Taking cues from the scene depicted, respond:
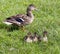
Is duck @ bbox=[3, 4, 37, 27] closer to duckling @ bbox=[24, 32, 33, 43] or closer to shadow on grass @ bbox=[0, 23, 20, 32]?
shadow on grass @ bbox=[0, 23, 20, 32]

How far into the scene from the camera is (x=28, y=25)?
10523 millimetres

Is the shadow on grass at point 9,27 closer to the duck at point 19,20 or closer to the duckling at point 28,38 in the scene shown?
the duck at point 19,20

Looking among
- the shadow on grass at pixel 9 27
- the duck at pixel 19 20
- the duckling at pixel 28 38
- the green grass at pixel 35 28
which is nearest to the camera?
the green grass at pixel 35 28

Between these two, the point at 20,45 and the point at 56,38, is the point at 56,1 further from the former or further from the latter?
the point at 20,45

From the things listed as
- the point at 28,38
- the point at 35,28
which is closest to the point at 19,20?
the point at 35,28

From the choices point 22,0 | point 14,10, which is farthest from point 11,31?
point 22,0

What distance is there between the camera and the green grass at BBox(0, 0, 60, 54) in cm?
888

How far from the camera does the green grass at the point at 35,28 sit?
8.88 metres

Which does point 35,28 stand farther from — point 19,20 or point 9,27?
point 9,27

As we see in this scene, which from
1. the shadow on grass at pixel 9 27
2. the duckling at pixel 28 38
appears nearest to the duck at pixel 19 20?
the shadow on grass at pixel 9 27

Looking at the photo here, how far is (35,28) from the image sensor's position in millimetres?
10273

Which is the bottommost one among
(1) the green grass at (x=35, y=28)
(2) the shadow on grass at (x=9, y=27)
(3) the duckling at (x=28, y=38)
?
(1) the green grass at (x=35, y=28)

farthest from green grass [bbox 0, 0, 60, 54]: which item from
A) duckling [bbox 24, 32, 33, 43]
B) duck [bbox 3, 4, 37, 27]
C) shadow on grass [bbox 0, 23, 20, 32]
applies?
duck [bbox 3, 4, 37, 27]

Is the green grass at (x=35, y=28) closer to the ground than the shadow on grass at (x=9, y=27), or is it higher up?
closer to the ground
